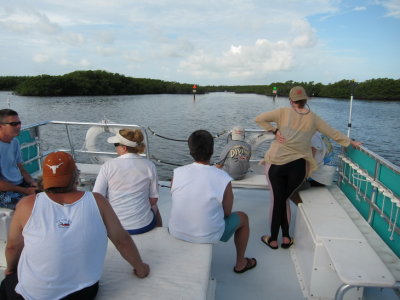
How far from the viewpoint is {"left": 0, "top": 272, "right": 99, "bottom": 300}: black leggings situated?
4.34 feet

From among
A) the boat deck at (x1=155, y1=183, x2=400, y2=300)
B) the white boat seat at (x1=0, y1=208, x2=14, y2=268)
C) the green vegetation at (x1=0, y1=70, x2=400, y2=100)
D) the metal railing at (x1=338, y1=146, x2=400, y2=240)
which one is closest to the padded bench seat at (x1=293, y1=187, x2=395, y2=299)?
the boat deck at (x1=155, y1=183, x2=400, y2=300)

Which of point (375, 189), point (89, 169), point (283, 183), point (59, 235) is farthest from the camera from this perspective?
point (89, 169)

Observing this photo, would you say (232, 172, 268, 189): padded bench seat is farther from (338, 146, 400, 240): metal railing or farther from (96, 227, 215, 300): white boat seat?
(96, 227, 215, 300): white boat seat

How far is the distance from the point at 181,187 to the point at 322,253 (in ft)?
3.19

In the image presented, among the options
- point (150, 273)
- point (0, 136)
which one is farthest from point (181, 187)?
point (0, 136)

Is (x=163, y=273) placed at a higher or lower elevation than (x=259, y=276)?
higher

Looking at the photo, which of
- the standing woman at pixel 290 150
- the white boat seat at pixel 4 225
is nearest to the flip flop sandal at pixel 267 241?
the standing woman at pixel 290 150

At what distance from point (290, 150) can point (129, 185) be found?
1.29 meters

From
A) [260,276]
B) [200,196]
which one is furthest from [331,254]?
[200,196]

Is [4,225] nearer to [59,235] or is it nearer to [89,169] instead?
[59,235]

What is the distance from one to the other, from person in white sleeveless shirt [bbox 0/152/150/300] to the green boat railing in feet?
6.04

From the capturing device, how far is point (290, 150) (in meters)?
2.50

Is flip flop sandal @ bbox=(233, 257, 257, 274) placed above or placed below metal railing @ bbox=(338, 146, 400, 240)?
below

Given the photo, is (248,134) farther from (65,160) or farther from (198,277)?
(65,160)
